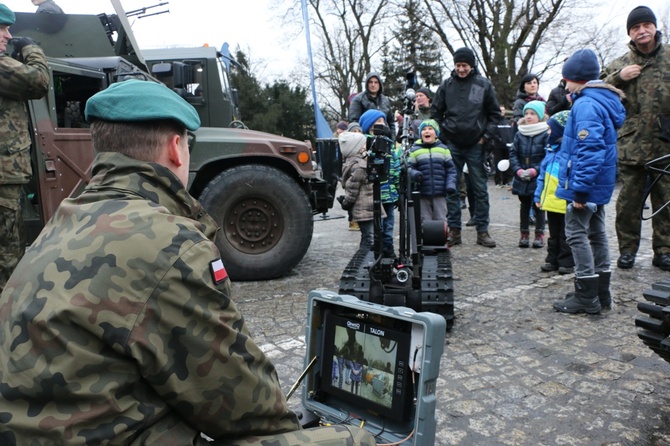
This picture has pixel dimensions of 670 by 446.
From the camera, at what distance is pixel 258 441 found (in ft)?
4.62

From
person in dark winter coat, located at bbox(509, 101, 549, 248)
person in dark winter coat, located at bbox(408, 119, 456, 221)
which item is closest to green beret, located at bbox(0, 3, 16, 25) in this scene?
person in dark winter coat, located at bbox(408, 119, 456, 221)

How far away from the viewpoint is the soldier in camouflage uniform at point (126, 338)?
118cm

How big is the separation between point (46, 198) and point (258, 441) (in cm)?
379

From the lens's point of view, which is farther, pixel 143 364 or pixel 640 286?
pixel 640 286

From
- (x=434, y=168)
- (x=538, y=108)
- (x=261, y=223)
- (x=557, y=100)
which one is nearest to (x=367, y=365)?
(x=261, y=223)

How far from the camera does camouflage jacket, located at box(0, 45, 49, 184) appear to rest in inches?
149

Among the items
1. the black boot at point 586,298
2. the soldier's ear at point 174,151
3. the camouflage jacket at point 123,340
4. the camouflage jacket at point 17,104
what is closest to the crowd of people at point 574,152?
the black boot at point 586,298

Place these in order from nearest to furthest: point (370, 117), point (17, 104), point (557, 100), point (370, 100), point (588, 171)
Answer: point (588, 171) < point (17, 104) < point (370, 117) < point (370, 100) < point (557, 100)

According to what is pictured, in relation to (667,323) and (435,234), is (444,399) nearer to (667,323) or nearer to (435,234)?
(667,323)

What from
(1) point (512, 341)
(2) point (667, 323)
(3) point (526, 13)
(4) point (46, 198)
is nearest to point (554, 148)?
(1) point (512, 341)

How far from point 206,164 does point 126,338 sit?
13.4ft

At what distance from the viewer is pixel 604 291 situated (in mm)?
4156

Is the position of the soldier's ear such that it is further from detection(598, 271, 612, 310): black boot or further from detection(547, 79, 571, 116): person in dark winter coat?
detection(547, 79, 571, 116): person in dark winter coat

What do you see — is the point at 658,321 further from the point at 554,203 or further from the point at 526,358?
the point at 554,203
